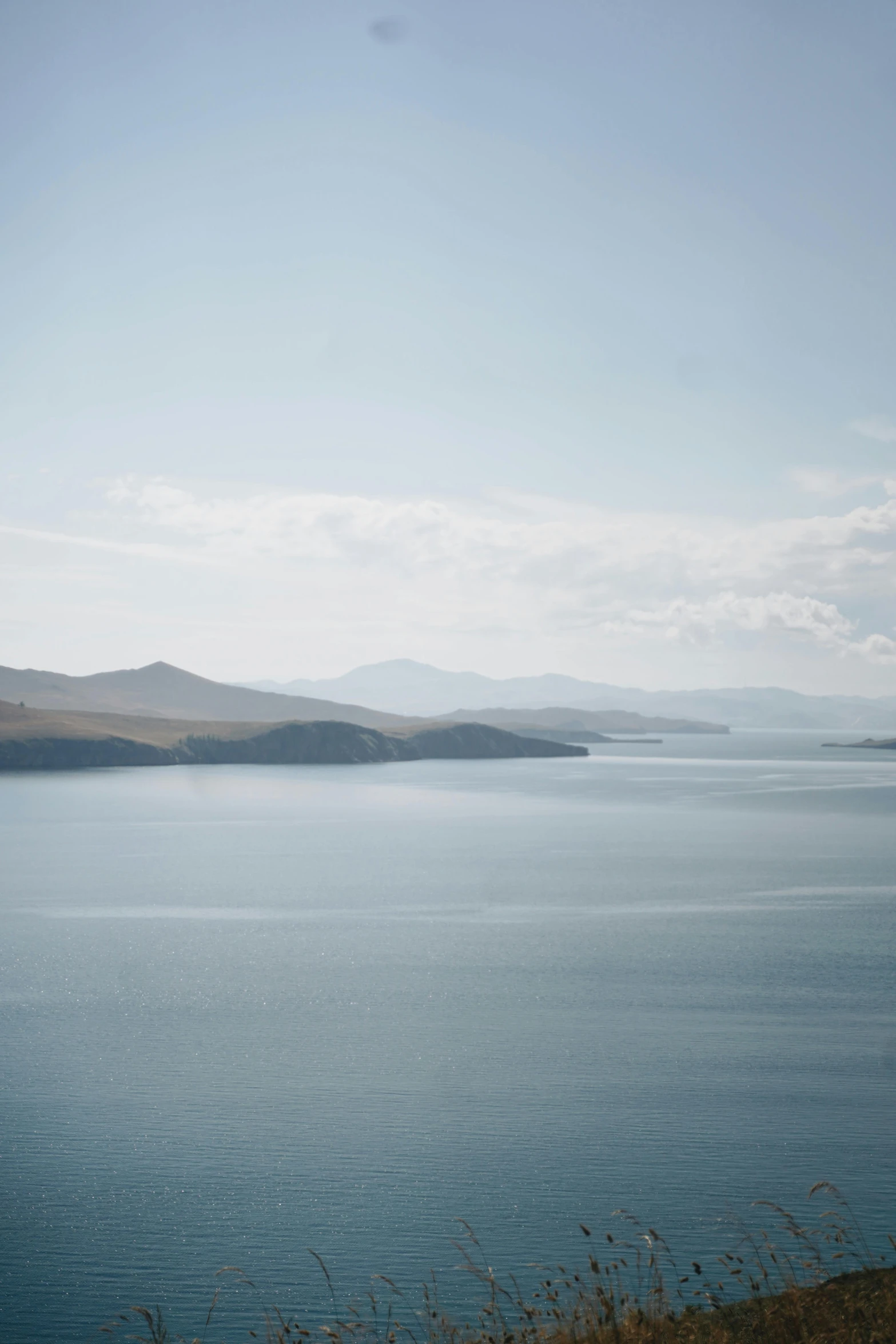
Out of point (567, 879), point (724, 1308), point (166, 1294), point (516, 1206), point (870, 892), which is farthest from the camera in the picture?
point (567, 879)

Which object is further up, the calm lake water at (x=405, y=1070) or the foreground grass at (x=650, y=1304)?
the foreground grass at (x=650, y=1304)

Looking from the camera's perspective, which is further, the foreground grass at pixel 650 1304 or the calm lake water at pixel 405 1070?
the calm lake water at pixel 405 1070

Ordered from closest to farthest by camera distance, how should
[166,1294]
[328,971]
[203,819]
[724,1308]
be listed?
[724,1308], [166,1294], [328,971], [203,819]

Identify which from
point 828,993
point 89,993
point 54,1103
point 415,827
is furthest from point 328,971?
point 415,827

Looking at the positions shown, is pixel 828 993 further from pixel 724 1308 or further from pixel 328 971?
pixel 724 1308

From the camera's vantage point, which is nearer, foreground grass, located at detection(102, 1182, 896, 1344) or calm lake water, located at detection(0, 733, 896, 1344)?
foreground grass, located at detection(102, 1182, 896, 1344)
